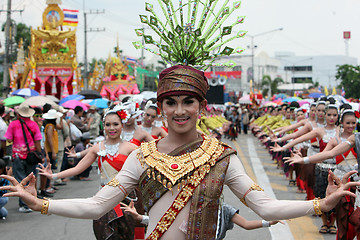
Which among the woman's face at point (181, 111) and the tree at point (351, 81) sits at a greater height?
the tree at point (351, 81)

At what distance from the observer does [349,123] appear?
715cm

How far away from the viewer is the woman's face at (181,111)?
3.24 meters

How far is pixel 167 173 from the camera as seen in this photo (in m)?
3.16

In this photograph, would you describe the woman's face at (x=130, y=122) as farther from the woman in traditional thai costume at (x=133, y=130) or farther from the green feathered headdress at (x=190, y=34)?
the green feathered headdress at (x=190, y=34)

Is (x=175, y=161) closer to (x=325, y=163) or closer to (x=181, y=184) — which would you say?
(x=181, y=184)

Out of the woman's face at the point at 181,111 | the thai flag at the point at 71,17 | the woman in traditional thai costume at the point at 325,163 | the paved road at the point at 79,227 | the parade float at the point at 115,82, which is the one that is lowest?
the paved road at the point at 79,227

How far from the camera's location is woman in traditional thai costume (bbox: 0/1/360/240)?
3.09m

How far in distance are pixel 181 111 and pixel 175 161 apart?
32 cm

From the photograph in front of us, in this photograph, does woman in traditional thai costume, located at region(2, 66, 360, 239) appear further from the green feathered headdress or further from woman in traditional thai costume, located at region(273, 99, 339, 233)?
woman in traditional thai costume, located at region(273, 99, 339, 233)

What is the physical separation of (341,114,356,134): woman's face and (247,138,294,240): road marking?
5.81 feet

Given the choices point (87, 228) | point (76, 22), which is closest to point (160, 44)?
point (87, 228)

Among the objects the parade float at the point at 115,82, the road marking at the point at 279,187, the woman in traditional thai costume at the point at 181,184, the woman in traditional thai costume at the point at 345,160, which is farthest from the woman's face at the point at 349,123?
the parade float at the point at 115,82

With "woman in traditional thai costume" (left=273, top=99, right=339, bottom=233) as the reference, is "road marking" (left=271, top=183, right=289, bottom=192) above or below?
below

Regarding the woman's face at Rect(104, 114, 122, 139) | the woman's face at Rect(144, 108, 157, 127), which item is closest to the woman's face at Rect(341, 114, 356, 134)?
the woman's face at Rect(104, 114, 122, 139)
